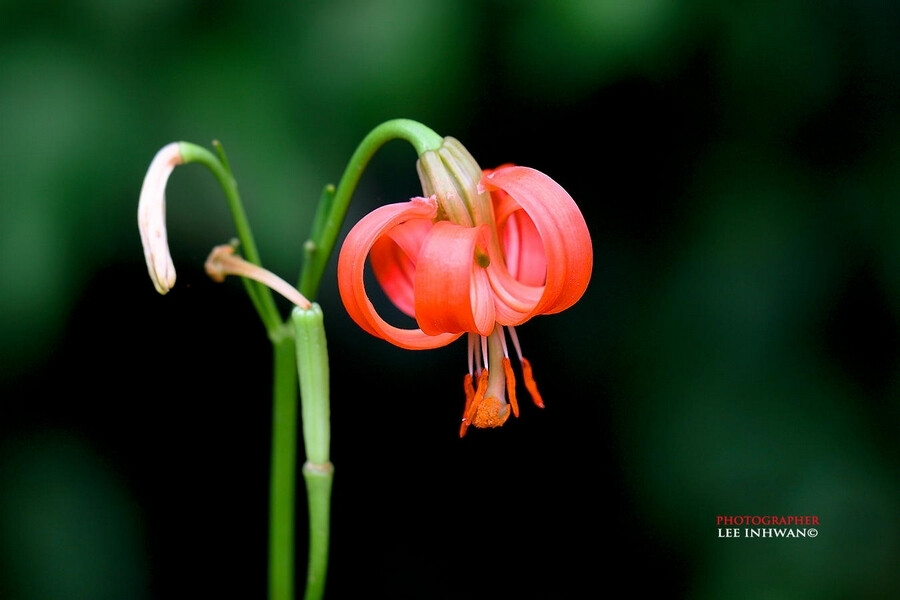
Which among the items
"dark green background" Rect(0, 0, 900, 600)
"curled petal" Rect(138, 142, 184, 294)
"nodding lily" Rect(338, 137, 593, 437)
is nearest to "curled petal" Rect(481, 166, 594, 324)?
"nodding lily" Rect(338, 137, 593, 437)

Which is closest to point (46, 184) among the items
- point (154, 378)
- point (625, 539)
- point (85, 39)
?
point (85, 39)

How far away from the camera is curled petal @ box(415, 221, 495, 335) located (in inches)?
34.0

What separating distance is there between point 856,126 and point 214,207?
1269 millimetres

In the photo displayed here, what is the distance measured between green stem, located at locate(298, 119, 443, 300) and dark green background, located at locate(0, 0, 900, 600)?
1.31 ft

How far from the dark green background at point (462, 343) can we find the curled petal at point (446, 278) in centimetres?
68

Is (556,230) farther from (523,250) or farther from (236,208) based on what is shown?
(236,208)

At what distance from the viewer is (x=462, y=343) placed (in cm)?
176

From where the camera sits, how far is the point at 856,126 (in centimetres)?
174

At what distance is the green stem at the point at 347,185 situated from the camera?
0.98 metres

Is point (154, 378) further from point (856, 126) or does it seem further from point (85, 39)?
point (856, 126)

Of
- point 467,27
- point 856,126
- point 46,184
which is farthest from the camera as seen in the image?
point 856,126

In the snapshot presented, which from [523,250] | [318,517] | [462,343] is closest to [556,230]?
[523,250]

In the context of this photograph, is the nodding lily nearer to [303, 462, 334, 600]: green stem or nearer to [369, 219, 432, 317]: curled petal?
[369, 219, 432, 317]: curled petal

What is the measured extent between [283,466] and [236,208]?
36 cm
